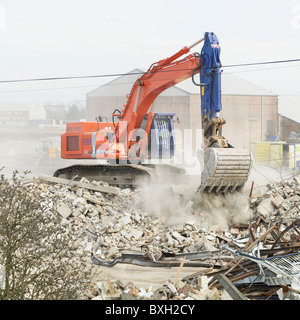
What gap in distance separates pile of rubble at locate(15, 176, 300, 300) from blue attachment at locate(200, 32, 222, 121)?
8.41 ft

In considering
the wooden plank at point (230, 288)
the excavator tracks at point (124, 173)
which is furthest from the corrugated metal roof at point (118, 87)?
the wooden plank at point (230, 288)

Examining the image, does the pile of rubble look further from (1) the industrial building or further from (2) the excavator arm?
(1) the industrial building

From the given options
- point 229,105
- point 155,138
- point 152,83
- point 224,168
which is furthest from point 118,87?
point 224,168

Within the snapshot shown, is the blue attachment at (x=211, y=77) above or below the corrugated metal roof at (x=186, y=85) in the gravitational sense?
below

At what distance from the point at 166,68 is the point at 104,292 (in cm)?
885

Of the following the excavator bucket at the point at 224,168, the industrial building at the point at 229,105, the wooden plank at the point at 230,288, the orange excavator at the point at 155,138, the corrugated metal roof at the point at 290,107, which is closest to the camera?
the wooden plank at the point at 230,288

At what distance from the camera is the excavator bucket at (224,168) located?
459 inches

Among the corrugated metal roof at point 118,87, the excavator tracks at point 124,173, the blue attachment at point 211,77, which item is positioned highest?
the corrugated metal roof at point 118,87

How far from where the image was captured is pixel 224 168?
11766 mm

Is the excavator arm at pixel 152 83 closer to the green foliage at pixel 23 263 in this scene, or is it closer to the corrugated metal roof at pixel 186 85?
the green foliage at pixel 23 263

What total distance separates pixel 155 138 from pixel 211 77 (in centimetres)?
457

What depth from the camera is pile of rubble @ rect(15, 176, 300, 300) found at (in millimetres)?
6586
